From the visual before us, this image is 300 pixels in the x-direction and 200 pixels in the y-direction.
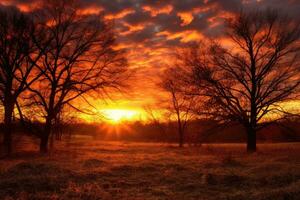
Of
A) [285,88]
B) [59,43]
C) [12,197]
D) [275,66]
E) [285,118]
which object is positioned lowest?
[12,197]

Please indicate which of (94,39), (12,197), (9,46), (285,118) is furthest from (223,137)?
(12,197)

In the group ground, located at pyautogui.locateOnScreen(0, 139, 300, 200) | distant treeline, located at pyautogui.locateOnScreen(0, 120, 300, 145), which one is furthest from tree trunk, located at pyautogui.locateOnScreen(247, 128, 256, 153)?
ground, located at pyautogui.locateOnScreen(0, 139, 300, 200)

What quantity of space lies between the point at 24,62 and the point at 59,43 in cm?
318

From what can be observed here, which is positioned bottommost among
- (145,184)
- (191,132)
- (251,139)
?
(145,184)

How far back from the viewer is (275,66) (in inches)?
1014

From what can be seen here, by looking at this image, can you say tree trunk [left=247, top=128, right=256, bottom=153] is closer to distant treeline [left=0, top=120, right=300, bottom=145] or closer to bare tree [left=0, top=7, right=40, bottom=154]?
distant treeline [left=0, top=120, right=300, bottom=145]

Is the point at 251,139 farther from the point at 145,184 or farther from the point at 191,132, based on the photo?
the point at 145,184

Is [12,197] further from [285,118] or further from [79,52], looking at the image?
[285,118]

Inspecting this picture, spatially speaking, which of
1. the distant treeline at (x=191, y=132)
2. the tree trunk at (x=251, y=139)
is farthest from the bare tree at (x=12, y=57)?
the tree trunk at (x=251, y=139)

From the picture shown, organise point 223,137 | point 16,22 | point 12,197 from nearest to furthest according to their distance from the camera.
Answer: point 12,197 → point 16,22 → point 223,137

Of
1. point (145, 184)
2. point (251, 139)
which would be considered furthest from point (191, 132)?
point (145, 184)

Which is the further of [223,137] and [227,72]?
[223,137]

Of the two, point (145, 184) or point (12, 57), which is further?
point (12, 57)

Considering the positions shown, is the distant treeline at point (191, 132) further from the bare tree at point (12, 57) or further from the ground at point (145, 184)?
the ground at point (145, 184)
